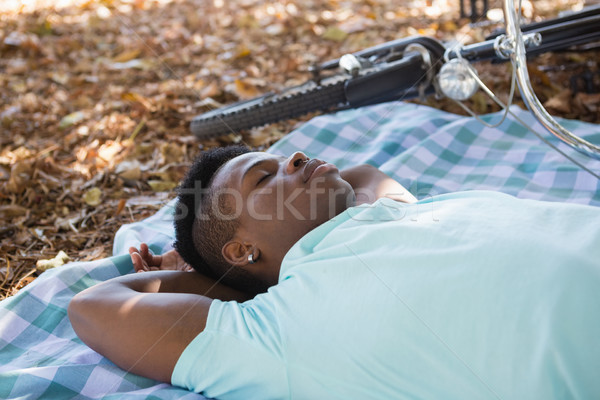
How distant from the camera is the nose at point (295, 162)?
56.1 inches

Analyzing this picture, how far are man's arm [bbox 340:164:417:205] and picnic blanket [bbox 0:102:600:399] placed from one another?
8.8 inches

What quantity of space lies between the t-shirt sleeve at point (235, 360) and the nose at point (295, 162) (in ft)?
1.25

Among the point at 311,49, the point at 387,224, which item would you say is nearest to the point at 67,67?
the point at 311,49

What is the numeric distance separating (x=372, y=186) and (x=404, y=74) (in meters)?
0.50

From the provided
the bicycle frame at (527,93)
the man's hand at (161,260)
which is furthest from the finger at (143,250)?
the bicycle frame at (527,93)

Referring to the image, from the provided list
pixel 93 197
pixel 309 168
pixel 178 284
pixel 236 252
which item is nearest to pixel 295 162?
pixel 309 168

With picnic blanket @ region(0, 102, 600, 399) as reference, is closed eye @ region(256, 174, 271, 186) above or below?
above

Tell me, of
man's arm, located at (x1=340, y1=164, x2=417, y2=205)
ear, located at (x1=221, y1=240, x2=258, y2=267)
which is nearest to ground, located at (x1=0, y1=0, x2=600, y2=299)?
ear, located at (x1=221, y1=240, x2=258, y2=267)

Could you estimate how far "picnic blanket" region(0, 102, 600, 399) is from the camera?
124 cm

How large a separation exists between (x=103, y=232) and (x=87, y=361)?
2.55ft

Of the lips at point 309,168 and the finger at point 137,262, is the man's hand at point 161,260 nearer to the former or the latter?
the finger at point 137,262

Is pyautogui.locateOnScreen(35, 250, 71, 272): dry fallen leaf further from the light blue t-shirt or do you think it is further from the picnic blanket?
the light blue t-shirt

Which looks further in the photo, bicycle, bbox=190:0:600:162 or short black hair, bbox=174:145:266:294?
bicycle, bbox=190:0:600:162

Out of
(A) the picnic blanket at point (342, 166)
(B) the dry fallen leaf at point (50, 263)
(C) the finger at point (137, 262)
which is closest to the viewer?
(A) the picnic blanket at point (342, 166)
